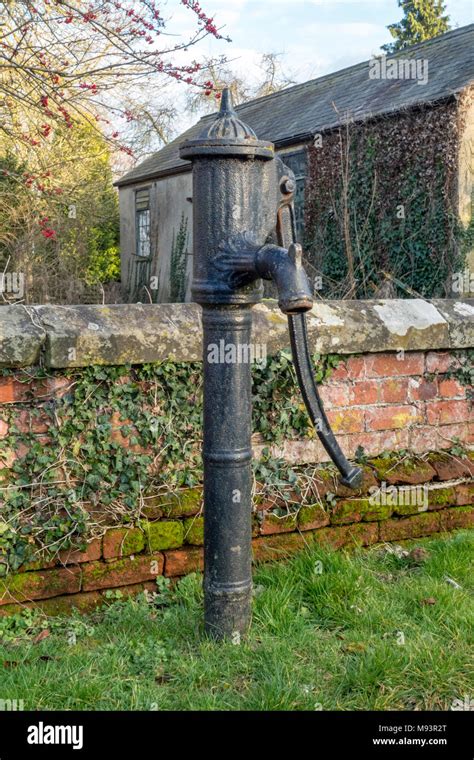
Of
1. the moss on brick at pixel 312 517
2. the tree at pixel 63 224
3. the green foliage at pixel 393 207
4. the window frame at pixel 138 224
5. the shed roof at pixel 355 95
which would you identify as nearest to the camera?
the moss on brick at pixel 312 517

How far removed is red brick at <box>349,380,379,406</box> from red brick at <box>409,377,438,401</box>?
0.18m

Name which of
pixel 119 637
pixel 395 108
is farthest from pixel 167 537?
pixel 395 108

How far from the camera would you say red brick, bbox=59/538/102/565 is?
2824mm

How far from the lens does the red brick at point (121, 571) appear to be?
9.36 ft

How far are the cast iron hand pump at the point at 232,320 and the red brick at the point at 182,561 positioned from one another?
51cm

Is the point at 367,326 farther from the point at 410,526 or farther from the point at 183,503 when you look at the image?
the point at 183,503

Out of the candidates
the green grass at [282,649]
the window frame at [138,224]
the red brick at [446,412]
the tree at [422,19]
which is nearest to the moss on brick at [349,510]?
the green grass at [282,649]

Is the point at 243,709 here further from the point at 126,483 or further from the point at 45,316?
the point at 45,316

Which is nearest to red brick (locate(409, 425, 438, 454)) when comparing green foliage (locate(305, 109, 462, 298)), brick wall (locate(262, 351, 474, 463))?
brick wall (locate(262, 351, 474, 463))

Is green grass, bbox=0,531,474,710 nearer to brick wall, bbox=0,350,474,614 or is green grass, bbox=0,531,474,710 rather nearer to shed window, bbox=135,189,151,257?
brick wall, bbox=0,350,474,614

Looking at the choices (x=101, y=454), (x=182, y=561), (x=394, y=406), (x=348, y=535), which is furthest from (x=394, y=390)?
(x=101, y=454)

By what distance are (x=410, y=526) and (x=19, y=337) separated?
1868 millimetres

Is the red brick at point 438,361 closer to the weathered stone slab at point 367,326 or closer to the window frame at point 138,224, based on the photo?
the weathered stone slab at point 367,326
